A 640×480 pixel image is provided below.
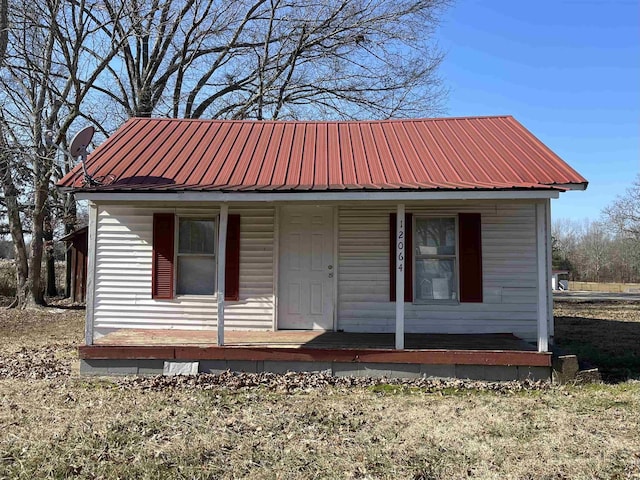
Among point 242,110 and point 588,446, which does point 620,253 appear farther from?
point 588,446

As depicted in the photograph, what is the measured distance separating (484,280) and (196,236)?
15.3ft

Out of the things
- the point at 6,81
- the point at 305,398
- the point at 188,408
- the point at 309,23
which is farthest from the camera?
the point at 309,23

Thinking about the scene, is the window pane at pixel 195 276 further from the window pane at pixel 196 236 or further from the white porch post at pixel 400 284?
the white porch post at pixel 400 284

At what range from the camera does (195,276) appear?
832cm

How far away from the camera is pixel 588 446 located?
14.6 feet

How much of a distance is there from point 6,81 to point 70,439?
1549 centimetres

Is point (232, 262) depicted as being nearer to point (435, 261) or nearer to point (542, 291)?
point (435, 261)

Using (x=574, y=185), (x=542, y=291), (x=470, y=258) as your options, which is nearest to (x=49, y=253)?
(x=470, y=258)

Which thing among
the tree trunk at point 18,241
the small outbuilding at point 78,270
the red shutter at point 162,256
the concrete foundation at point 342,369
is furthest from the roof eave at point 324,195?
the small outbuilding at point 78,270

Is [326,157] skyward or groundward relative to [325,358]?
skyward

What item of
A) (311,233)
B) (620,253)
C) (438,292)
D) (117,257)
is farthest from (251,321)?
(620,253)

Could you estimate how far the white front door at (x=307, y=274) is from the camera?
8180 millimetres

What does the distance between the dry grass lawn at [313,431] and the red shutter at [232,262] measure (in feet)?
6.99

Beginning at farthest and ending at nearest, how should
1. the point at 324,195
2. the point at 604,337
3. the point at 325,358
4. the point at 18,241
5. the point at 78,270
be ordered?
the point at 78,270, the point at 18,241, the point at 604,337, the point at 325,358, the point at 324,195
